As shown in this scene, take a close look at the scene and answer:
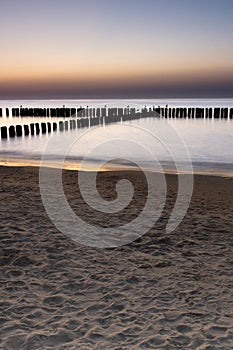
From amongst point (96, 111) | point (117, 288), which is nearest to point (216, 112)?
point (96, 111)

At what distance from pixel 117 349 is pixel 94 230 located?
2600 millimetres

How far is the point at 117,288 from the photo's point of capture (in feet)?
11.3

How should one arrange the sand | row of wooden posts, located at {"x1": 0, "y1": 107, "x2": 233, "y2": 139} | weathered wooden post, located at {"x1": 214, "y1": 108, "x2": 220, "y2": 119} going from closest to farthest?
the sand → row of wooden posts, located at {"x1": 0, "y1": 107, "x2": 233, "y2": 139} → weathered wooden post, located at {"x1": 214, "y1": 108, "x2": 220, "y2": 119}

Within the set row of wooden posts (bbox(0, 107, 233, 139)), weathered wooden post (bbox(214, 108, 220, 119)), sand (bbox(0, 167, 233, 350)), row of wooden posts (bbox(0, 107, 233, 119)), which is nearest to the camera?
sand (bbox(0, 167, 233, 350))

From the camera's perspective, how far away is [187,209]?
20.5ft

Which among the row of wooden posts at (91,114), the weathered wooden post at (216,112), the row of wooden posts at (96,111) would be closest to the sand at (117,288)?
the row of wooden posts at (91,114)

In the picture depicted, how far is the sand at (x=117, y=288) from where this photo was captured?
270 centimetres

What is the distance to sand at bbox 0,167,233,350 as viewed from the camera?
2.70 metres

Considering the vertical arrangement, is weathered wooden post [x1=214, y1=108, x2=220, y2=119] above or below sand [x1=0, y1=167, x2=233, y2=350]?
above

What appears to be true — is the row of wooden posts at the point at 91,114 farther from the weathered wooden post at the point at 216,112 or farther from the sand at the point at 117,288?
the sand at the point at 117,288

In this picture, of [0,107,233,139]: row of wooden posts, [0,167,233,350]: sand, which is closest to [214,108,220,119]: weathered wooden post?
[0,107,233,139]: row of wooden posts

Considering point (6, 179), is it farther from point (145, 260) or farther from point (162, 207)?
point (145, 260)

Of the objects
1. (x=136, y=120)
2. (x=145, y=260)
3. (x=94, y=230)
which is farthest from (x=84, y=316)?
(x=136, y=120)

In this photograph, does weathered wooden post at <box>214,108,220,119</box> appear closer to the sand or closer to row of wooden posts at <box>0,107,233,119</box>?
row of wooden posts at <box>0,107,233,119</box>
